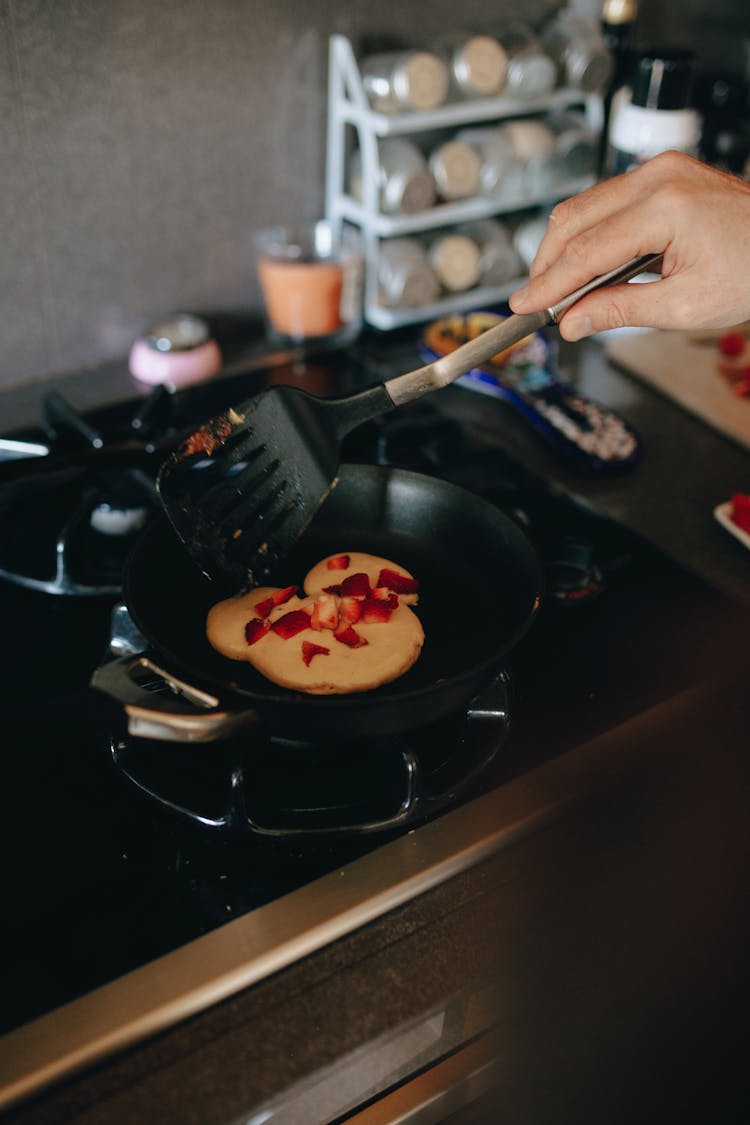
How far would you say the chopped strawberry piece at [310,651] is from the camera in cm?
75

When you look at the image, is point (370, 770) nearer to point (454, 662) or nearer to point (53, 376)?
point (454, 662)

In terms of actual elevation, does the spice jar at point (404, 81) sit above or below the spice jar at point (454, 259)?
above

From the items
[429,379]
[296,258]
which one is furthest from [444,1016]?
[296,258]

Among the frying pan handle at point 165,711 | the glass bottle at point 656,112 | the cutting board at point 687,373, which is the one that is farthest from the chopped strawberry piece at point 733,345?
the frying pan handle at point 165,711

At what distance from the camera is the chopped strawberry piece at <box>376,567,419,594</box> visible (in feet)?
2.79

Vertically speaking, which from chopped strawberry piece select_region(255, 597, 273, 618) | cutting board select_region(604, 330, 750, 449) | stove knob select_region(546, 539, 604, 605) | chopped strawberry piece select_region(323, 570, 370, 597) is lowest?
stove knob select_region(546, 539, 604, 605)

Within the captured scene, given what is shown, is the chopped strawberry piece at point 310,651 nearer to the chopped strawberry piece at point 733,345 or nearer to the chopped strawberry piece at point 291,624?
the chopped strawberry piece at point 291,624

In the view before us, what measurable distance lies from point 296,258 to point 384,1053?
41.0 inches

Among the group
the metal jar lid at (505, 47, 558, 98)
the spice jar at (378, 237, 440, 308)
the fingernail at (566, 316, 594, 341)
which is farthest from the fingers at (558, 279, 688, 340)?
the metal jar lid at (505, 47, 558, 98)

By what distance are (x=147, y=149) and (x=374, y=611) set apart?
0.75m

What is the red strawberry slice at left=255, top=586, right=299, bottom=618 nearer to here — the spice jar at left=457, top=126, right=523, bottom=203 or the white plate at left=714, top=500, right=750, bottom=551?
the white plate at left=714, top=500, right=750, bottom=551

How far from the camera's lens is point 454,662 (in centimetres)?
81

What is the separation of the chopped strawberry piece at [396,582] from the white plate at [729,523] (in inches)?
15.7

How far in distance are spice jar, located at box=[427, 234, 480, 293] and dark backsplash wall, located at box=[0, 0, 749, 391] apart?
202mm
